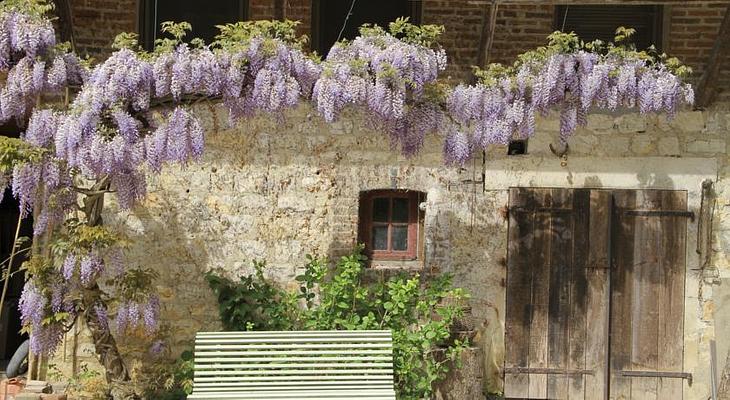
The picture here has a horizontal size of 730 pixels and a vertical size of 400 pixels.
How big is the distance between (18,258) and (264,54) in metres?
3.97

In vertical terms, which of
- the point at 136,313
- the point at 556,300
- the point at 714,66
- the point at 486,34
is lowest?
the point at 136,313

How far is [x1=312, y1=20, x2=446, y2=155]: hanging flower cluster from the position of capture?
6398mm

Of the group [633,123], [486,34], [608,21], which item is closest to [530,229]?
[633,123]

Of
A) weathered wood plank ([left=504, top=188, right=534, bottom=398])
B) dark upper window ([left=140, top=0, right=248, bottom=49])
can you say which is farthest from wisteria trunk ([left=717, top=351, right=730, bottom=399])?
dark upper window ([left=140, top=0, right=248, bottom=49])

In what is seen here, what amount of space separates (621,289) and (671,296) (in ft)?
1.22

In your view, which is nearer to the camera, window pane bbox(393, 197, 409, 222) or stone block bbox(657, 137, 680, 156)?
stone block bbox(657, 137, 680, 156)

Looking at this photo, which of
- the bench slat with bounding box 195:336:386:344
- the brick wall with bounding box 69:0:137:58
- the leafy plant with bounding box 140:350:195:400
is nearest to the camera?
the bench slat with bounding box 195:336:386:344

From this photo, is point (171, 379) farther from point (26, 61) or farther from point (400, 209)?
point (26, 61)

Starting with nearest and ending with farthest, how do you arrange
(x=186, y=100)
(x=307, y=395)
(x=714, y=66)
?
(x=307, y=395), (x=186, y=100), (x=714, y=66)

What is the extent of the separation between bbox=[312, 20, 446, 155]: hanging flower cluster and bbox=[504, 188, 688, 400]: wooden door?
131cm

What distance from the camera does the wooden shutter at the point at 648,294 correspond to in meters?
7.46

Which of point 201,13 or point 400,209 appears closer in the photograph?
point 400,209

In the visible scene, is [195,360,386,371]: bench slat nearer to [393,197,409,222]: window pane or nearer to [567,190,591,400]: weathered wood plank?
[393,197,409,222]: window pane

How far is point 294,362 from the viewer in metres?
6.39
